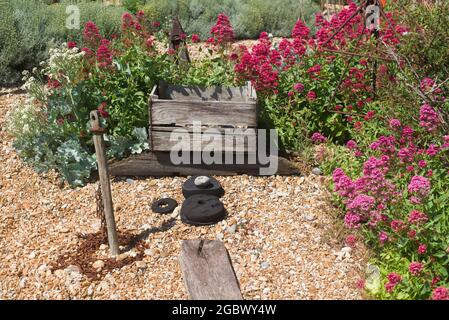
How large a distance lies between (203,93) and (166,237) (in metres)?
1.50

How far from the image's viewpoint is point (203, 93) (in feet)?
16.7

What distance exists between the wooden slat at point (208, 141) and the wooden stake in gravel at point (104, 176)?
1085 mm

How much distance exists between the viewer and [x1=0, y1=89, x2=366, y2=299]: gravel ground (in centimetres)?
371

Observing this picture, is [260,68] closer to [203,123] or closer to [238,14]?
[203,123]

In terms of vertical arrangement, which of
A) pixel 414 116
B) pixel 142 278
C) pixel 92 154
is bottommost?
pixel 142 278

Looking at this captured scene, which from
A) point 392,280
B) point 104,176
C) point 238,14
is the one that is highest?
point 238,14

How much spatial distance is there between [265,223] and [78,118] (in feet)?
6.24

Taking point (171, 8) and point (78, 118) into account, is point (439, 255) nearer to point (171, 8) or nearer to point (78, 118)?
point (78, 118)

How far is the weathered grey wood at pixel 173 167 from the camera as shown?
15.9ft

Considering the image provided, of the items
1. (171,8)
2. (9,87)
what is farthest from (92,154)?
(171,8)

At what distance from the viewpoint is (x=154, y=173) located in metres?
4.90

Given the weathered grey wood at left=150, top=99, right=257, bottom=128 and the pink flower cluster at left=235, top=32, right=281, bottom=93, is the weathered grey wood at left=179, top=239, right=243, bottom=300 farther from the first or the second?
the pink flower cluster at left=235, top=32, right=281, bottom=93

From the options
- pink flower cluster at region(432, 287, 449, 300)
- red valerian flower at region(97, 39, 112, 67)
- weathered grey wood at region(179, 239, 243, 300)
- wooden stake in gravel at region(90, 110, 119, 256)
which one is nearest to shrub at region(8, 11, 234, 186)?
red valerian flower at region(97, 39, 112, 67)

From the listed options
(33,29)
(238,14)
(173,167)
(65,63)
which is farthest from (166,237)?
(238,14)
